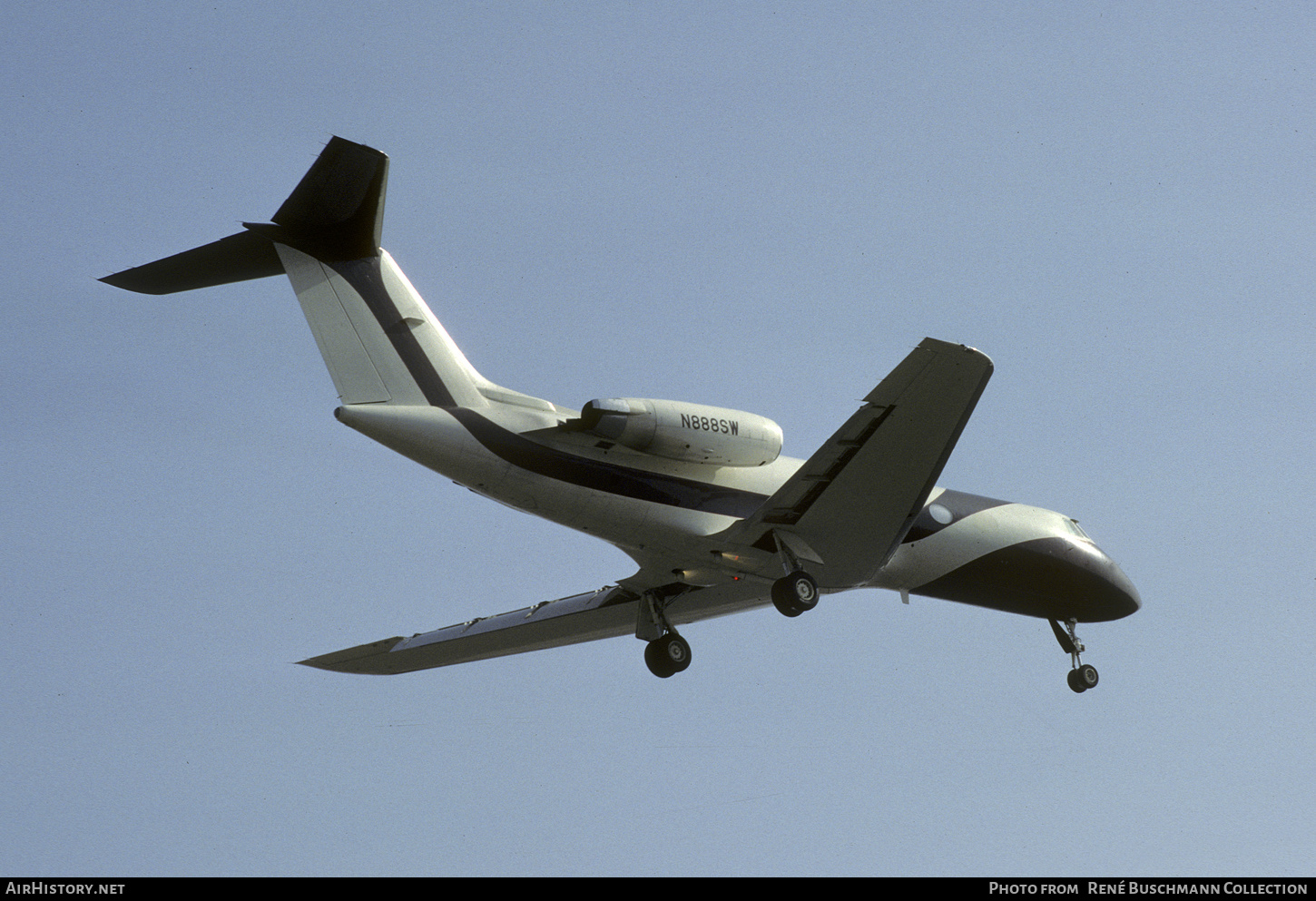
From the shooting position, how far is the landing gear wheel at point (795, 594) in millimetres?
20438

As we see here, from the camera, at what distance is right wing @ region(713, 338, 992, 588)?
18.2m

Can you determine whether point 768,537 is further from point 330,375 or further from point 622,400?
point 330,375

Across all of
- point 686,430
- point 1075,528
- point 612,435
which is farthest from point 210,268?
point 1075,528

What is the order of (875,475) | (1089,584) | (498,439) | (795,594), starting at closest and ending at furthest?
1. (498,439)
2. (875,475)
3. (795,594)
4. (1089,584)

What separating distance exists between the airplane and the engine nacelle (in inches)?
0.8

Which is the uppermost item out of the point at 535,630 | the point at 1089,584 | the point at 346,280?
the point at 346,280

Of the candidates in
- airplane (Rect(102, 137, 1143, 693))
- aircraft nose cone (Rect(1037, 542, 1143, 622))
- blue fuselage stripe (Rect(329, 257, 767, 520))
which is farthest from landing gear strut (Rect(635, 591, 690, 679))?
aircraft nose cone (Rect(1037, 542, 1143, 622))

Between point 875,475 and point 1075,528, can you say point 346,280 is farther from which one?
point 1075,528

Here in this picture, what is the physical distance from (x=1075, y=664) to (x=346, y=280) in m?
14.4

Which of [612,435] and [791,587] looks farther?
[791,587]

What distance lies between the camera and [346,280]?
19734 mm

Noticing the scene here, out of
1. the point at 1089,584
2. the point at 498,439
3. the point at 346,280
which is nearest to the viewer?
the point at 498,439

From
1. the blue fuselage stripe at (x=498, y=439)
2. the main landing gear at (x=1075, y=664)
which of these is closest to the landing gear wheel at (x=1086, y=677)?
the main landing gear at (x=1075, y=664)
